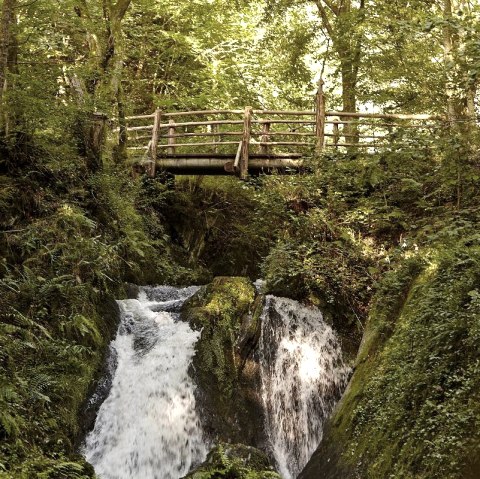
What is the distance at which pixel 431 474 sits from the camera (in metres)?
4.54

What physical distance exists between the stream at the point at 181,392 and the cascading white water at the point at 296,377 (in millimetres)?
15

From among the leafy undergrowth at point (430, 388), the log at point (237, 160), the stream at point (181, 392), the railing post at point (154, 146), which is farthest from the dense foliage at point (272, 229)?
the log at point (237, 160)

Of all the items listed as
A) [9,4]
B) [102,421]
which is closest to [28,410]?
[102,421]

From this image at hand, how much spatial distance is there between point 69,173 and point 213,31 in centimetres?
1127

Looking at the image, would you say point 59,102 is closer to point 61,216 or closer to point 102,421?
point 61,216

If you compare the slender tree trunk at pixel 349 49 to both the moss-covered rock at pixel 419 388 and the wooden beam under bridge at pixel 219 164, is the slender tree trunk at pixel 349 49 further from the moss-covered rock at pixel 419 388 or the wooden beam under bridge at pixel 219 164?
the moss-covered rock at pixel 419 388

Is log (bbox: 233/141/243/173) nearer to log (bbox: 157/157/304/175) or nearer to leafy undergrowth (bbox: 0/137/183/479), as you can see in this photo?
log (bbox: 157/157/304/175)

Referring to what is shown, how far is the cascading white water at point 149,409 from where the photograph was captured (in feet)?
24.7

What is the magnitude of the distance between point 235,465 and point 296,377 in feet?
10.6

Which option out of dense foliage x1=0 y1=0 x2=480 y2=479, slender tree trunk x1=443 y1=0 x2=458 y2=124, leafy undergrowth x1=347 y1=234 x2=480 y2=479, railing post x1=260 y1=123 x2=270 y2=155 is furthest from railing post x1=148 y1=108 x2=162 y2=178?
leafy undergrowth x1=347 y1=234 x2=480 y2=479

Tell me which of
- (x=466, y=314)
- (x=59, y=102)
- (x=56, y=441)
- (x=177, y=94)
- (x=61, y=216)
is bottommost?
(x=56, y=441)

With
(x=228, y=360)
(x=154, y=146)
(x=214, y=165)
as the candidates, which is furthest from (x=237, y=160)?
(x=228, y=360)

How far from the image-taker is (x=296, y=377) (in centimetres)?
899

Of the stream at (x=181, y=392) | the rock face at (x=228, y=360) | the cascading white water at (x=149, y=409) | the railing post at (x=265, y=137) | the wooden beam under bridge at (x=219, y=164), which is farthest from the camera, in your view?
the railing post at (x=265, y=137)
